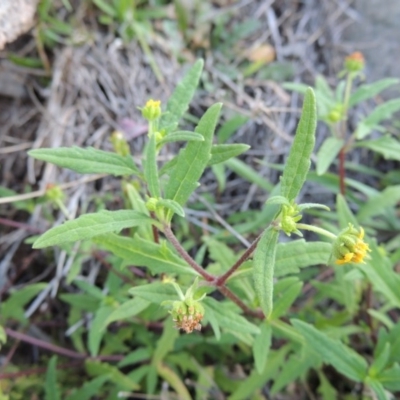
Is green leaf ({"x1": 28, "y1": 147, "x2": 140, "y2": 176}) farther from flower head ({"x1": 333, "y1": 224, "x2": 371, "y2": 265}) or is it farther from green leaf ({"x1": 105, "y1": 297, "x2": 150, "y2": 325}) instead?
flower head ({"x1": 333, "y1": 224, "x2": 371, "y2": 265})

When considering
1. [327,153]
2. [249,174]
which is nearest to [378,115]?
[327,153]

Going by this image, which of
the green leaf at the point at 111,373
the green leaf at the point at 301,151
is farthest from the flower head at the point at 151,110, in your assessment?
the green leaf at the point at 111,373

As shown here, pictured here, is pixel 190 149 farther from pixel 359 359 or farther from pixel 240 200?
pixel 240 200

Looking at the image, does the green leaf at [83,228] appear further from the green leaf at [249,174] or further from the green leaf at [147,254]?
the green leaf at [249,174]

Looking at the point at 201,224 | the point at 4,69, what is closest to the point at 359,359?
the point at 201,224

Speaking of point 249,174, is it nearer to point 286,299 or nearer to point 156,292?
point 286,299

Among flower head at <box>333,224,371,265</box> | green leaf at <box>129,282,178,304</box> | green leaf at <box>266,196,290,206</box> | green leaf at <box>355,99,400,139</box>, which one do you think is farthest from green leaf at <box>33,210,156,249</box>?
green leaf at <box>355,99,400,139</box>
